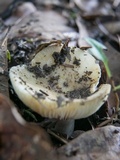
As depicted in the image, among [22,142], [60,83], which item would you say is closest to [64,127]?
[60,83]

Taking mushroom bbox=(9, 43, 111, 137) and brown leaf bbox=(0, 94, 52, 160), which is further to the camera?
mushroom bbox=(9, 43, 111, 137)

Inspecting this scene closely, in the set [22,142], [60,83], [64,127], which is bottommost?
[64,127]

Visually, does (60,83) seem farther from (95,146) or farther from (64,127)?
(95,146)

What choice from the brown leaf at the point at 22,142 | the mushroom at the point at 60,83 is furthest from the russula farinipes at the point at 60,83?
the brown leaf at the point at 22,142

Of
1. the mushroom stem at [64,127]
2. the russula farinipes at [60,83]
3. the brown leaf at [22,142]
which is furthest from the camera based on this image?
the mushroom stem at [64,127]

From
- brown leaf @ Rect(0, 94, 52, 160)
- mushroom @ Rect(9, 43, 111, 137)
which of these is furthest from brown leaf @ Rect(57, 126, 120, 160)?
brown leaf @ Rect(0, 94, 52, 160)

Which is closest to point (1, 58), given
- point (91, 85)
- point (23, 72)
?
point (23, 72)

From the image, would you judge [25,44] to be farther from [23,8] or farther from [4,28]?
[23,8]

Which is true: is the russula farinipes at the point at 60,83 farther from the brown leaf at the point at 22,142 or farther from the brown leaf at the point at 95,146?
the brown leaf at the point at 22,142

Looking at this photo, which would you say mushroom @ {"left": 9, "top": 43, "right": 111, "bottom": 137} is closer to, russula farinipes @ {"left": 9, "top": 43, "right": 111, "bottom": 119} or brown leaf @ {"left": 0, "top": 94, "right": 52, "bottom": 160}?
russula farinipes @ {"left": 9, "top": 43, "right": 111, "bottom": 119}
